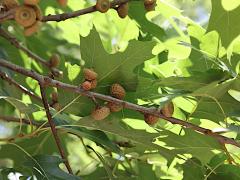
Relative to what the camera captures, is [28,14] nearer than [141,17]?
Yes

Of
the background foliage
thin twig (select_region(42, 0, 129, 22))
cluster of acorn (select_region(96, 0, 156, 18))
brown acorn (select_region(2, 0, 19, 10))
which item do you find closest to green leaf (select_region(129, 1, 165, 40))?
the background foliage

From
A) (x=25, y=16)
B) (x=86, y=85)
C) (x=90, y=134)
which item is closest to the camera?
(x=25, y=16)

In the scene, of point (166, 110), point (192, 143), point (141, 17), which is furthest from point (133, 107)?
point (141, 17)

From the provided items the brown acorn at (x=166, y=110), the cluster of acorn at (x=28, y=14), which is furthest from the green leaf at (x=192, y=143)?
the cluster of acorn at (x=28, y=14)

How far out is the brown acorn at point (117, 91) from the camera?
1249mm

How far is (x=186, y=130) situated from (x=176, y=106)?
0.33 ft

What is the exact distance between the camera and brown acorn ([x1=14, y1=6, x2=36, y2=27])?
3.49 ft

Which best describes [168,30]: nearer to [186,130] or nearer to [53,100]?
[53,100]

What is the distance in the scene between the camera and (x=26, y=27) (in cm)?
111

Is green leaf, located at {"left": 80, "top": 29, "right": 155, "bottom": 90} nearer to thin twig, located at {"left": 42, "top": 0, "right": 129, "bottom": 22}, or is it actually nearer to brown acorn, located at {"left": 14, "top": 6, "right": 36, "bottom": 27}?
thin twig, located at {"left": 42, "top": 0, "right": 129, "bottom": 22}

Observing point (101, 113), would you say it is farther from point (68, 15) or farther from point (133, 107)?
point (68, 15)

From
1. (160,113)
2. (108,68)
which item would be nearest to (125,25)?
(108,68)

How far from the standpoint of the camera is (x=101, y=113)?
1.24 meters

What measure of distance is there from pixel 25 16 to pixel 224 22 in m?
0.46
